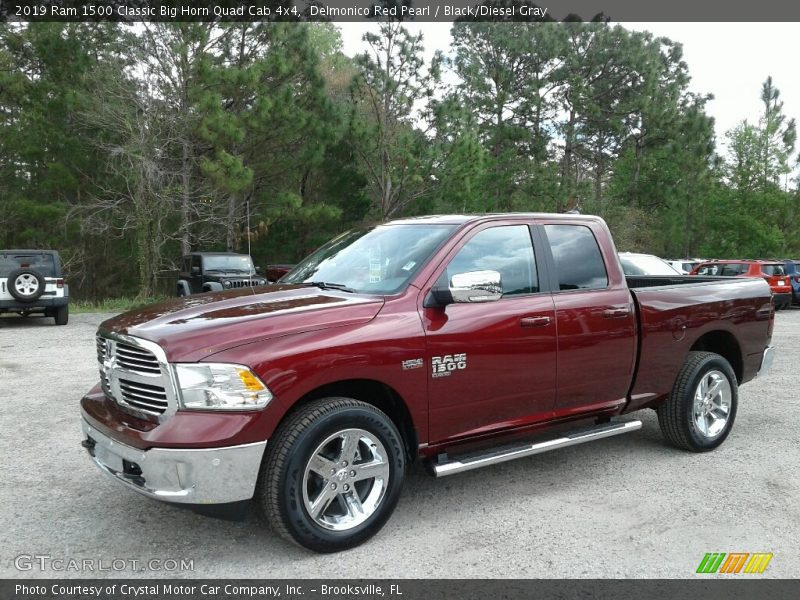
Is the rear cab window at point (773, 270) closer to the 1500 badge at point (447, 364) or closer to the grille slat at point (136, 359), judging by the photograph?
the 1500 badge at point (447, 364)

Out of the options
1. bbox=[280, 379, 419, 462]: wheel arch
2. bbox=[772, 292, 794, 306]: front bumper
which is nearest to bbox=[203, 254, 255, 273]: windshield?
bbox=[280, 379, 419, 462]: wheel arch

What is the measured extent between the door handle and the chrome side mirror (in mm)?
357

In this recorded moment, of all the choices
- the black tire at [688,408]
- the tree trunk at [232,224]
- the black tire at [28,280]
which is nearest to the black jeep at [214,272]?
the black tire at [28,280]

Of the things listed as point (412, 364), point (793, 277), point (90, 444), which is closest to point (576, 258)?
point (412, 364)

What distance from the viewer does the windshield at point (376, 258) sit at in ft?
13.9

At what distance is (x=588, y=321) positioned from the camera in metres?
4.68

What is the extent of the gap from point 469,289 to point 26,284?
1323 cm

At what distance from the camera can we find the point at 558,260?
4770 millimetres

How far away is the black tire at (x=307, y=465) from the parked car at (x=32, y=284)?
12756mm

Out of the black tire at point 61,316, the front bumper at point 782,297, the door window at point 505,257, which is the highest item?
the door window at point 505,257

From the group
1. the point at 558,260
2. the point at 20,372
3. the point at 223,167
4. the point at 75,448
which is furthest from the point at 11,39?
the point at 558,260

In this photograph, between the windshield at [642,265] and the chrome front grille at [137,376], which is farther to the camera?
the windshield at [642,265]

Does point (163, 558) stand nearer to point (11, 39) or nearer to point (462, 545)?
point (462, 545)

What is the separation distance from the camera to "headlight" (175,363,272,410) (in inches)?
131
